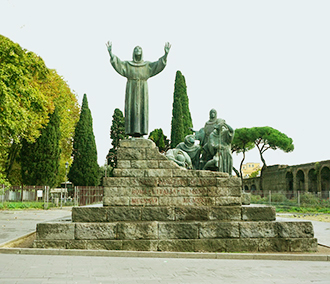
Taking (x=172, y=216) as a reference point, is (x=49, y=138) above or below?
above

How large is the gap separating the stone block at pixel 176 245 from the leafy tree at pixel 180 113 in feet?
102

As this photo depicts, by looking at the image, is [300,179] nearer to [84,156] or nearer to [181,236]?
[84,156]

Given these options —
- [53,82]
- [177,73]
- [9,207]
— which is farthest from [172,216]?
[177,73]

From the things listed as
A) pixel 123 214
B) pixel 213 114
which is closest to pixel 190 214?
pixel 123 214

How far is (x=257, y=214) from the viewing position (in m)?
8.39

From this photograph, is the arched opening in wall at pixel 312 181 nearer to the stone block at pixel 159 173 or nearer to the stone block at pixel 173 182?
the stone block at pixel 173 182

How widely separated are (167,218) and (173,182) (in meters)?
0.84

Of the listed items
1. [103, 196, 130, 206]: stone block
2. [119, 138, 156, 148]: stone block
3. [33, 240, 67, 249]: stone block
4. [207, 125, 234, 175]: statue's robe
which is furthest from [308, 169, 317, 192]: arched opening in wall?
[33, 240, 67, 249]: stone block

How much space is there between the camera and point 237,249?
8062mm

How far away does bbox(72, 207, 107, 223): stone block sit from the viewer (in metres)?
8.14

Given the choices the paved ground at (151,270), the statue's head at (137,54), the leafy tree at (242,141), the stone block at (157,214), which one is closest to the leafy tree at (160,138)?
the leafy tree at (242,141)

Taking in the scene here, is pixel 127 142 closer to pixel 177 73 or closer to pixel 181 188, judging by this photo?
pixel 181 188

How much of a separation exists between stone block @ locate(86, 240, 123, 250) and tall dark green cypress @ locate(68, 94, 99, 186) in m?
29.4

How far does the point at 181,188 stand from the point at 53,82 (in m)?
23.5
